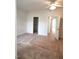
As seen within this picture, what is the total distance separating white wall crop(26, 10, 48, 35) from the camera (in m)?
6.91

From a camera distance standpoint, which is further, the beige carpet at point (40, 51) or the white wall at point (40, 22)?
the white wall at point (40, 22)

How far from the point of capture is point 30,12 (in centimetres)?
741

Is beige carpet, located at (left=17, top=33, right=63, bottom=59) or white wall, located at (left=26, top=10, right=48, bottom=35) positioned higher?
white wall, located at (left=26, top=10, right=48, bottom=35)

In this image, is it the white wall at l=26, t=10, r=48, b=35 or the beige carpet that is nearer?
the beige carpet

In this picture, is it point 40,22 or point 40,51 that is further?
point 40,22

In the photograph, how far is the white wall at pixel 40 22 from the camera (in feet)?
22.7

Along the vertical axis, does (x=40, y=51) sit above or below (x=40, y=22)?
below

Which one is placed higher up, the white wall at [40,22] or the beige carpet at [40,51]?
the white wall at [40,22]

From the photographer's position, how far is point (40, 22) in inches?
287
